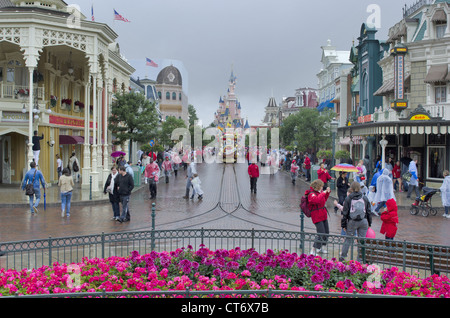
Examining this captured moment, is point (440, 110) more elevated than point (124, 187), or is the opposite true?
point (440, 110)

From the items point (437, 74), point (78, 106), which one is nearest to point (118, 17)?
point (78, 106)

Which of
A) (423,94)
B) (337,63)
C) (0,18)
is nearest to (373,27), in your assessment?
(423,94)

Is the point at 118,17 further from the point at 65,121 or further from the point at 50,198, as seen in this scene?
the point at 50,198

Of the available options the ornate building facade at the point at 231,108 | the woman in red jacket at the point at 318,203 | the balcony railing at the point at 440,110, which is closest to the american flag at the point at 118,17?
the balcony railing at the point at 440,110

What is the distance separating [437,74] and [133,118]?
1842cm

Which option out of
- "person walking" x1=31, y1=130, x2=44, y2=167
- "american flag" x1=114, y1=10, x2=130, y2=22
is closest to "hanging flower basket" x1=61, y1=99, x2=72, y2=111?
"person walking" x1=31, y1=130, x2=44, y2=167

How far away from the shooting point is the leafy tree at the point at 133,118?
30.9 metres

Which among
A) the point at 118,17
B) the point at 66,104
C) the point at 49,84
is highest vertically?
the point at 118,17

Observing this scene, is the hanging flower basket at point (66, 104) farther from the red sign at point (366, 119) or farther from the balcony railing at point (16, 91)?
the red sign at point (366, 119)

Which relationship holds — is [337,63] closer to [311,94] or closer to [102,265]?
[311,94]

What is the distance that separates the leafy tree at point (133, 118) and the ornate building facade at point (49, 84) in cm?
274

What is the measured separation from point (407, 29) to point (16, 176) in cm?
2400

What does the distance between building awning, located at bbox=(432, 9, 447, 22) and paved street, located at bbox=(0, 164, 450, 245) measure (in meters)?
12.8

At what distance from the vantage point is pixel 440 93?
26109 millimetres
